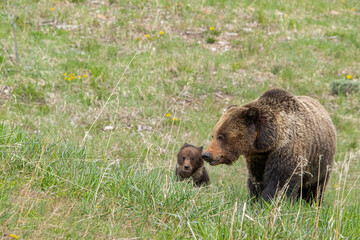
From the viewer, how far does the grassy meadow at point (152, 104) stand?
12.5ft

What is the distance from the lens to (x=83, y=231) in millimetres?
3426

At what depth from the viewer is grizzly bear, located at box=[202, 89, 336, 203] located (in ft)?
17.4

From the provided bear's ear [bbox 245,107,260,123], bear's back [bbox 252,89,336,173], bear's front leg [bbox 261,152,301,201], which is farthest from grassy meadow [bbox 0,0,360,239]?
bear's ear [bbox 245,107,260,123]

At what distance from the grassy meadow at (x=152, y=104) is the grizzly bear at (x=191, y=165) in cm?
20

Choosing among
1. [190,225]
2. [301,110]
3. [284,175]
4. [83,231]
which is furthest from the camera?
[301,110]

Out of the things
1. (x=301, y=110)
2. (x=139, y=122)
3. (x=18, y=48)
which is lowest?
(x=139, y=122)

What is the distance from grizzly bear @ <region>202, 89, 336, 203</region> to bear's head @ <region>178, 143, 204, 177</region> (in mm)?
1566

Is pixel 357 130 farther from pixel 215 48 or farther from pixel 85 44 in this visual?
pixel 85 44

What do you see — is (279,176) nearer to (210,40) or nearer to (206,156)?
(206,156)

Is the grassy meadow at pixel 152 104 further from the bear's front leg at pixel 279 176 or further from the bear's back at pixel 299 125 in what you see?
the bear's back at pixel 299 125

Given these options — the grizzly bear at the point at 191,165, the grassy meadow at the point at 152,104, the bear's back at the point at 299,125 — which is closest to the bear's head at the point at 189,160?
the grizzly bear at the point at 191,165

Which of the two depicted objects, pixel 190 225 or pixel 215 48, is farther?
pixel 215 48

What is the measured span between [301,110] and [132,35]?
7.42m

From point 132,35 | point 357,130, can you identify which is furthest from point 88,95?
point 357,130
